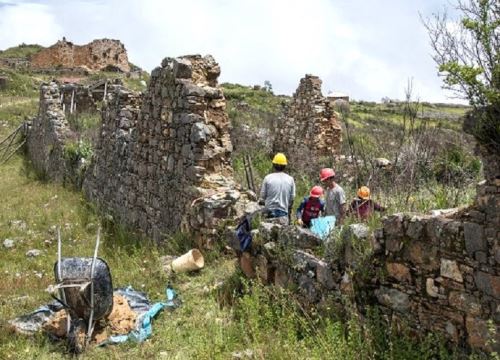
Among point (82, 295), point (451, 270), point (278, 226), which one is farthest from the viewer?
point (278, 226)

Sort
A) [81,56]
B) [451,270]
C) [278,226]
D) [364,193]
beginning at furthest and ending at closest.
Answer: [81,56]
[364,193]
[278,226]
[451,270]

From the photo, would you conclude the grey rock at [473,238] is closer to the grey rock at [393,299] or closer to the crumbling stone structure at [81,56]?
the grey rock at [393,299]

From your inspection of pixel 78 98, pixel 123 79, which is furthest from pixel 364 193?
pixel 123 79

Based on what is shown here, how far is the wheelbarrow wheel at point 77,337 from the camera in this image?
5.51 meters

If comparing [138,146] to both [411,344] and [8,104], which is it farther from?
[8,104]

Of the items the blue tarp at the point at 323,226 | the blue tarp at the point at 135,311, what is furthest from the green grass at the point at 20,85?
the blue tarp at the point at 323,226

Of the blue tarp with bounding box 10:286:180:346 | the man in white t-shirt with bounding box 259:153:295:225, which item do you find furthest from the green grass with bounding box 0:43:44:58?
the blue tarp with bounding box 10:286:180:346

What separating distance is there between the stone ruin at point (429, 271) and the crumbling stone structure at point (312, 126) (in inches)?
448

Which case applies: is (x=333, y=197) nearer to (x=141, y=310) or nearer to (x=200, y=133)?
(x=200, y=133)

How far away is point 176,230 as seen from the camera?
8.67m

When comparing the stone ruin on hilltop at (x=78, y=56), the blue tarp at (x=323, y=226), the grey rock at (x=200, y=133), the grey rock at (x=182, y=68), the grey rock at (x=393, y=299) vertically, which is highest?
the stone ruin on hilltop at (x=78, y=56)

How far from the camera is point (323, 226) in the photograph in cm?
635

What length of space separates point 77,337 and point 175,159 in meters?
3.88

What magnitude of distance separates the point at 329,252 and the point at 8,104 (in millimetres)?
31033
